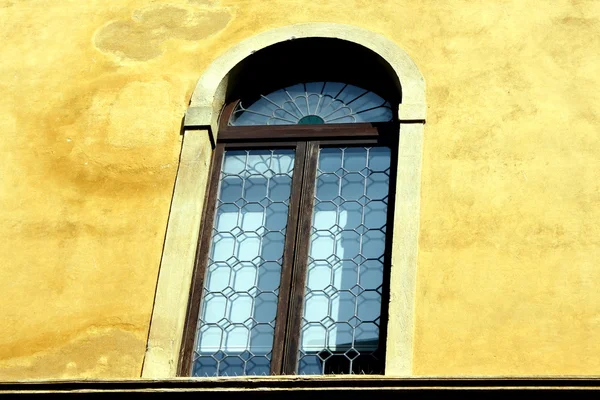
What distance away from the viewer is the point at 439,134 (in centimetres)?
873

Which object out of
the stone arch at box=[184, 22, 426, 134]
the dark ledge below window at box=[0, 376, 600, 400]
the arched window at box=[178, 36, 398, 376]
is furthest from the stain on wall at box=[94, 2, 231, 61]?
the dark ledge below window at box=[0, 376, 600, 400]

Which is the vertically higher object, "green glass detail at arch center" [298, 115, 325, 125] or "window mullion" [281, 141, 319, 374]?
"green glass detail at arch center" [298, 115, 325, 125]

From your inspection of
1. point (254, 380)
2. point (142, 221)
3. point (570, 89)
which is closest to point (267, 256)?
point (142, 221)

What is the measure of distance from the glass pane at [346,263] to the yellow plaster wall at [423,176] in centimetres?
37

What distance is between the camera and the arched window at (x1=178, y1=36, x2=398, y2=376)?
8.31m

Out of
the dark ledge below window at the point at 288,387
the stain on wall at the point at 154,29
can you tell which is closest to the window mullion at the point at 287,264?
the dark ledge below window at the point at 288,387

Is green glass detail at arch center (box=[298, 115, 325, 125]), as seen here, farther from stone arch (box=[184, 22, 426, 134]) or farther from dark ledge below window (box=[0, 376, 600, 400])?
dark ledge below window (box=[0, 376, 600, 400])

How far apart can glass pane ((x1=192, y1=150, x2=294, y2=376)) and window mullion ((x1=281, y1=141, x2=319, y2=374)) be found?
0.11m

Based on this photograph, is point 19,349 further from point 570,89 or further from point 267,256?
point 570,89

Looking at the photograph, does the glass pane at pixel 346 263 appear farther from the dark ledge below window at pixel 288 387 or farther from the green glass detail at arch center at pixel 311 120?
the dark ledge below window at pixel 288 387

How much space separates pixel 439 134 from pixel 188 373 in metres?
2.06

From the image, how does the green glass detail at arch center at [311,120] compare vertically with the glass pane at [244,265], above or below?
above

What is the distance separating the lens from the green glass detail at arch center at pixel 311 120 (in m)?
9.22

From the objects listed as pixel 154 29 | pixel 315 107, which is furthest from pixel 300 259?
pixel 154 29
